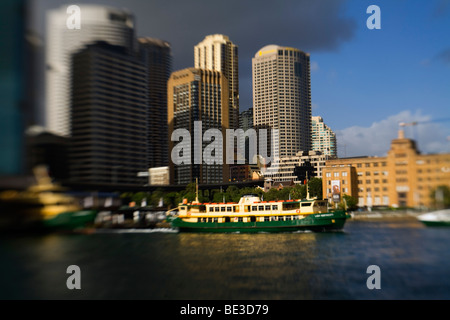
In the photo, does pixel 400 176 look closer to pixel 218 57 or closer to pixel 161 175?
pixel 161 175

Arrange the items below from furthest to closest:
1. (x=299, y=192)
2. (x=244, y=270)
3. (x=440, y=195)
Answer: (x=299, y=192) → (x=244, y=270) → (x=440, y=195)

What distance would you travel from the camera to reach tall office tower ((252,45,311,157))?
1756 centimetres

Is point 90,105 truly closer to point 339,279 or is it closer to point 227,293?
point 227,293

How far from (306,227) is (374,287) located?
1013cm

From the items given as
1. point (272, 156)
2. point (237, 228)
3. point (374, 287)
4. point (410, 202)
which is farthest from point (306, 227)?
point (272, 156)

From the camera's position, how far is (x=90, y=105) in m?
7.63

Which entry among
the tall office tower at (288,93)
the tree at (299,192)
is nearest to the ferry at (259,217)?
the tall office tower at (288,93)

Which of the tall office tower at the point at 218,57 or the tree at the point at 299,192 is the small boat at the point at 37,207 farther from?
the tall office tower at the point at 218,57

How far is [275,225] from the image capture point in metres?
17.8

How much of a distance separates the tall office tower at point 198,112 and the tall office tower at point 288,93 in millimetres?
4278

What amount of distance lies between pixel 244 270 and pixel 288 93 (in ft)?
39.2
